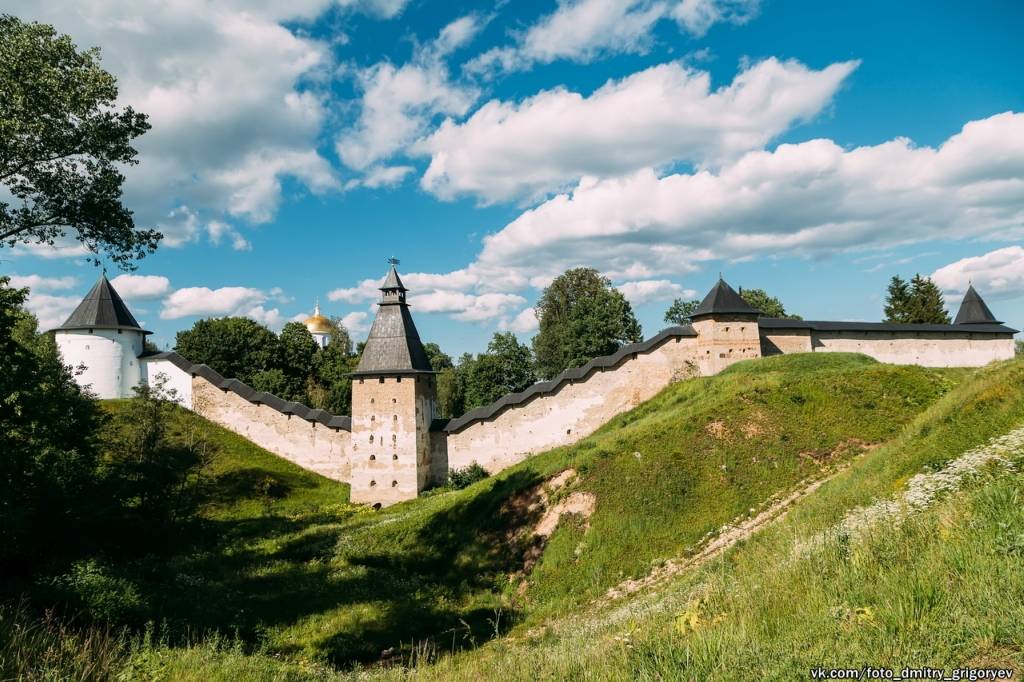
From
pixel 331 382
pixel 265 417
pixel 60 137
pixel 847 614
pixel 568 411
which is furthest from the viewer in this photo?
pixel 331 382

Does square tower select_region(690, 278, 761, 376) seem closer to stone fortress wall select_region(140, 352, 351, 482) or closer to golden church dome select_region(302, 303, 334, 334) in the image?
stone fortress wall select_region(140, 352, 351, 482)

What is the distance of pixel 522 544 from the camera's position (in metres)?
14.0

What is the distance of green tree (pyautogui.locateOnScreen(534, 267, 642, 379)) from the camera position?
38969 mm

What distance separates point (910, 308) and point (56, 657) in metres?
58.5

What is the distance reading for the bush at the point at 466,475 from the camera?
80.1 feet

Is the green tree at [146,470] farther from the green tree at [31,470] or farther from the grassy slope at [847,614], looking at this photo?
the grassy slope at [847,614]

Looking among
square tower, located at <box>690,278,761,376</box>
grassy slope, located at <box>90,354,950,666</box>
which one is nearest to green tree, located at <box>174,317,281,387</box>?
grassy slope, located at <box>90,354,950,666</box>

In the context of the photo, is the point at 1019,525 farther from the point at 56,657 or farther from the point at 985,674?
the point at 56,657

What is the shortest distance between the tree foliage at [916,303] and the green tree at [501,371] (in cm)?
3250

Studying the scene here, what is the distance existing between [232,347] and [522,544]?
1497 inches

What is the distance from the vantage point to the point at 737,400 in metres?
16.7

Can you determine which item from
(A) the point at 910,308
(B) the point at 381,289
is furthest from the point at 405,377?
(A) the point at 910,308

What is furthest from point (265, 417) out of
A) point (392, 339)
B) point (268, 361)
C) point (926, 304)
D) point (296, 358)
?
point (926, 304)

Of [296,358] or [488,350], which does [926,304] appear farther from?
[296,358]
